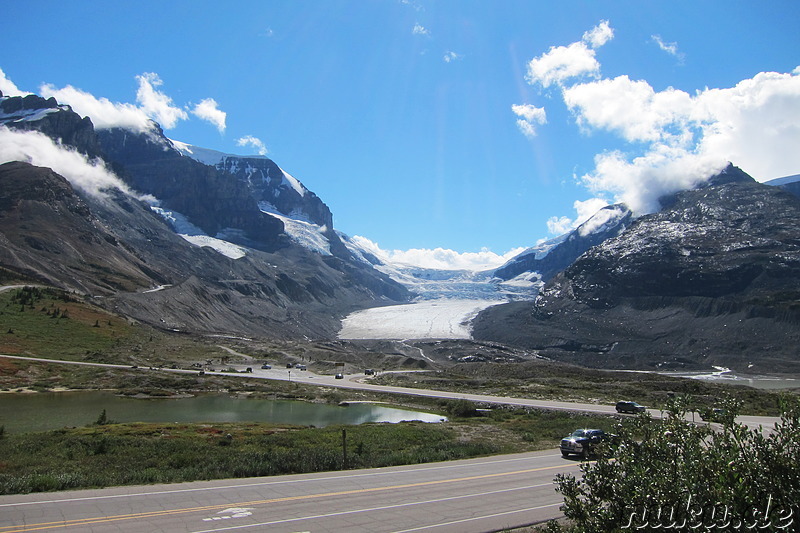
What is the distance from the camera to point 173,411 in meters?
58.2

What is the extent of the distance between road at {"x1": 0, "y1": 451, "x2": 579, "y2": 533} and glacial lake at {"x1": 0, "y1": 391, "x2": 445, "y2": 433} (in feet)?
109

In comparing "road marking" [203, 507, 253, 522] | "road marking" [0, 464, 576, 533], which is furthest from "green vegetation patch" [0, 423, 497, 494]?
"road marking" [203, 507, 253, 522]

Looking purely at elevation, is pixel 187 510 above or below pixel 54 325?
below

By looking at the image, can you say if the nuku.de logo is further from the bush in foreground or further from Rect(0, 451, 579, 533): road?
Rect(0, 451, 579, 533): road

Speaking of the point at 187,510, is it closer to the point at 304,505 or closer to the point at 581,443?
the point at 304,505

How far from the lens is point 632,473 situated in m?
7.73

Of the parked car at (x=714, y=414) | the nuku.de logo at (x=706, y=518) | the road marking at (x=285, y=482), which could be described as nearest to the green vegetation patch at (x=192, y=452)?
the road marking at (x=285, y=482)

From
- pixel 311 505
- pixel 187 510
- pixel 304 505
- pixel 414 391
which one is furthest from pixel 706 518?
pixel 414 391

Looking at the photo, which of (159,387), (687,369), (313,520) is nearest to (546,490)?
(313,520)

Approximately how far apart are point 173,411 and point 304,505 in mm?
48731

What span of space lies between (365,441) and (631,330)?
570ft

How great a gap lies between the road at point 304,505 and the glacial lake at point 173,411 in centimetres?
3326

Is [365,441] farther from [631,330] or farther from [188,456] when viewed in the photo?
[631,330]

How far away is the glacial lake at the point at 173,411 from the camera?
48.5 m
